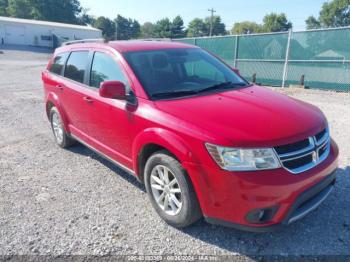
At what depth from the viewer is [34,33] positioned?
4978cm

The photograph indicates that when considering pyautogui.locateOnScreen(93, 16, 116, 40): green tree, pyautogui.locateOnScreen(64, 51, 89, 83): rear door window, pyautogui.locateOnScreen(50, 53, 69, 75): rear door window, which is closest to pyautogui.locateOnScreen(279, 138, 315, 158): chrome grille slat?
pyautogui.locateOnScreen(64, 51, 89, 83): rear door window

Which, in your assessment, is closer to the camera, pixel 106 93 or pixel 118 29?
pixel 106 93

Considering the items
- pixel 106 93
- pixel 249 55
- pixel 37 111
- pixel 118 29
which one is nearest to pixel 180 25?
pixel 118 29

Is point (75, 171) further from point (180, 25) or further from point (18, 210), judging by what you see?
point (180, 25)

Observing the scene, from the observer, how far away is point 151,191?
3297 mm

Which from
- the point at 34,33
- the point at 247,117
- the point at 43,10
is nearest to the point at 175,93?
the point at 247,117

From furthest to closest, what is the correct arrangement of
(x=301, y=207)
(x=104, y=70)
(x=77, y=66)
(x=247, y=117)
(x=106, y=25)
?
(x=106, y=25) < (x=77, y=66) < (x=104, y=70) < (x=247, y=117) < (x=301, y=207)

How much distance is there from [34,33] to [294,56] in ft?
Result: 161

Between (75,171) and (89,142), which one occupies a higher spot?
(89,142)

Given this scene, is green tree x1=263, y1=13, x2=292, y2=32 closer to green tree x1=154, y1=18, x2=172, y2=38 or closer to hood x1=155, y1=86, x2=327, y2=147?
green tree x1=154, y1=18, x2=172, y2=38

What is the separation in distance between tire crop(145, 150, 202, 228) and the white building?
5032cm

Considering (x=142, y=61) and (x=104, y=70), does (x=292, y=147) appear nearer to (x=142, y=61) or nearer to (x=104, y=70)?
(x=142, y=61)

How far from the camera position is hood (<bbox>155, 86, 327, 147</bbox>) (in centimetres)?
250

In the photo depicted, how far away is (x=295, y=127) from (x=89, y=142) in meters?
2.88
